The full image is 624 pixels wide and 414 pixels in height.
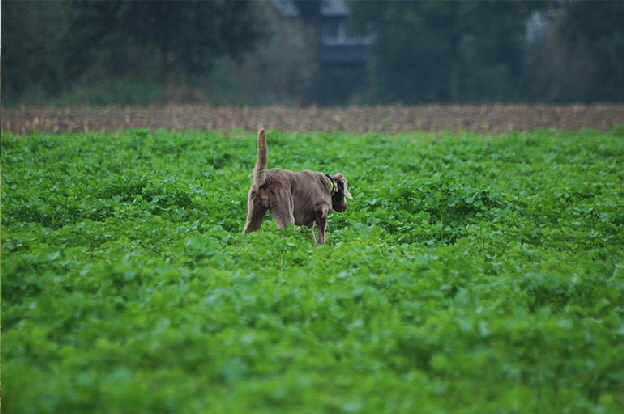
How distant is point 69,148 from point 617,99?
163 feet

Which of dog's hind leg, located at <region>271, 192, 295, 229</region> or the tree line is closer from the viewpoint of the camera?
dog's hind leg, located at <region>271, 192, 295, 229</region>

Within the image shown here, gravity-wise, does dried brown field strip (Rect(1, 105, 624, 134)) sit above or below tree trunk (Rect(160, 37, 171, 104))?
below

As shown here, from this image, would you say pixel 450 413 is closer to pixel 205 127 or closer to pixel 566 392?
pixel 566 392

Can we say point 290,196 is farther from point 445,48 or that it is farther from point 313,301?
point 445,48

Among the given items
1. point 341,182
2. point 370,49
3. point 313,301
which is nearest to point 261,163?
point 341,182

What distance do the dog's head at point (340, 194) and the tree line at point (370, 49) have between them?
1428 inches

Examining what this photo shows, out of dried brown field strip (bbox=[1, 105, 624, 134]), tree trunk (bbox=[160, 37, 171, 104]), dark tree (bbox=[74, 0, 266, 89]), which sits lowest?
dried brown field strip (bbox=[1, 105, 624, 134])

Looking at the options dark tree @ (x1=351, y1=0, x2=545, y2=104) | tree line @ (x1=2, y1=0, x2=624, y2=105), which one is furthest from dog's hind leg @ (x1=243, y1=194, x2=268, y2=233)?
dark tree @ (x1=351, y1=0, x2=545, y2=104)

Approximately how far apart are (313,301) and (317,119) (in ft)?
86.5

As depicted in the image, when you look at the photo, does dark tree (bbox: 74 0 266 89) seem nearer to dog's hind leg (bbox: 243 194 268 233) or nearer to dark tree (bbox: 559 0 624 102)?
dark tree (bbox: 559 0 624 102)

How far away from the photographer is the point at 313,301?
21.9 ft

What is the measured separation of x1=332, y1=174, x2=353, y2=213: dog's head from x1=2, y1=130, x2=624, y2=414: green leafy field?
41cm

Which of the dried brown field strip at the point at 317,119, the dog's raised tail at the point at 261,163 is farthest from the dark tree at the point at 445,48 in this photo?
the dog's raised tail at the point at 261,163

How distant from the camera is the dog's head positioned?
34.3 feet
